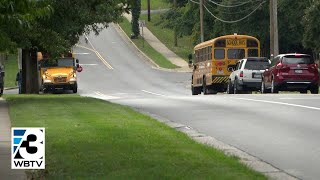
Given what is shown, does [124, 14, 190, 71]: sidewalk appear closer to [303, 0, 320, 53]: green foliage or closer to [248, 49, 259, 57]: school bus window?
[303, 0, 320, 53]: green foliage

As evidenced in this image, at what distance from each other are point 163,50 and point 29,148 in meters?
87.9

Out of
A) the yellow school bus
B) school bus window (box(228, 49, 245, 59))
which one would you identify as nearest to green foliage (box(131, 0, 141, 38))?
the yellow school bus

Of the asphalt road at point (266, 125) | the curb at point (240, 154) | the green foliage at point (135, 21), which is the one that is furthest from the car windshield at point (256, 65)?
the green foliage at point (135, 21)

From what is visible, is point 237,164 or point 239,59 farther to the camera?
point 239,59

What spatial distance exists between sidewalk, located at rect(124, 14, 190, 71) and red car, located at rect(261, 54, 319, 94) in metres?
44.3

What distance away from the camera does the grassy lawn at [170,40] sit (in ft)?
317

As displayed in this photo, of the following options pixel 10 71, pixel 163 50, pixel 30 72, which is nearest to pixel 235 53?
pixel 30 72

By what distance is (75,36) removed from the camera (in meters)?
42.1

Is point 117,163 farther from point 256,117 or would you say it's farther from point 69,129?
point 256,117

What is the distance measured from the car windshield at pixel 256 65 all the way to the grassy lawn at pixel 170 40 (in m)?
48.3

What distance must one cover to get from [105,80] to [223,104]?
148 ft

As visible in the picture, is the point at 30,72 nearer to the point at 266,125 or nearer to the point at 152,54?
the point at 266,125

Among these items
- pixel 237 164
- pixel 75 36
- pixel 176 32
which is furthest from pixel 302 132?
pixel 176 32

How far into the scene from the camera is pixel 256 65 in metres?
43.8
